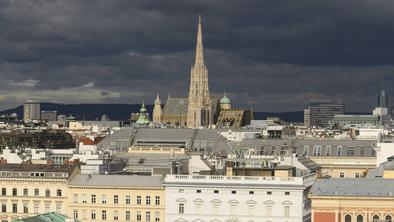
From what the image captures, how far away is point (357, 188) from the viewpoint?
97.1 metres

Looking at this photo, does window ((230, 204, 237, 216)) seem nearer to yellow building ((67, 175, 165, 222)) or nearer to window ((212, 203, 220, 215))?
window ((212, 203, 220, 215))

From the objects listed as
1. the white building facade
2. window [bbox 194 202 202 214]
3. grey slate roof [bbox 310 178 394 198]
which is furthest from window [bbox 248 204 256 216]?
grey slate roof [bbox 310 178 394 198]

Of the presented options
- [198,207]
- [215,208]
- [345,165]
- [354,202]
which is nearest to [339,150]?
[345,165]

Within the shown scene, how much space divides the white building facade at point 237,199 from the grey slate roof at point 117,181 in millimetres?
4454

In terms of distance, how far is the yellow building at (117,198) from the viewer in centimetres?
11088

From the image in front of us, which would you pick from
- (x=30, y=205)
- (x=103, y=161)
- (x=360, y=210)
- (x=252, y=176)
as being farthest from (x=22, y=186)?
(x=360, y=210)

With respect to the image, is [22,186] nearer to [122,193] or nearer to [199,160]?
[122,193]

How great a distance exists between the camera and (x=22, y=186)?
117 meters

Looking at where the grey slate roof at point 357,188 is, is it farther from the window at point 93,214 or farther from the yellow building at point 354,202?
the window at point 93,214

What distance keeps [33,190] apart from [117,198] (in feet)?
35.4

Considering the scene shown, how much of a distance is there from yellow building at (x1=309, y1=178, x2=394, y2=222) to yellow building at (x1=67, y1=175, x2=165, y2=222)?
20.3m

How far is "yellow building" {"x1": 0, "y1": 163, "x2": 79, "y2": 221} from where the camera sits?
115250 millimetres

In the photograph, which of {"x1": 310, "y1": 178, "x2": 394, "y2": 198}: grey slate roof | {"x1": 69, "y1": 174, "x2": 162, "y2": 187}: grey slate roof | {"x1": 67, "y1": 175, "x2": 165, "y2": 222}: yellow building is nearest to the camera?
{"x1": 310, "y1": 178, "x2": 394, "y2": 198}: grey slate roof

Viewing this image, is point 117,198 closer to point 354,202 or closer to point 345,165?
point 354,202
